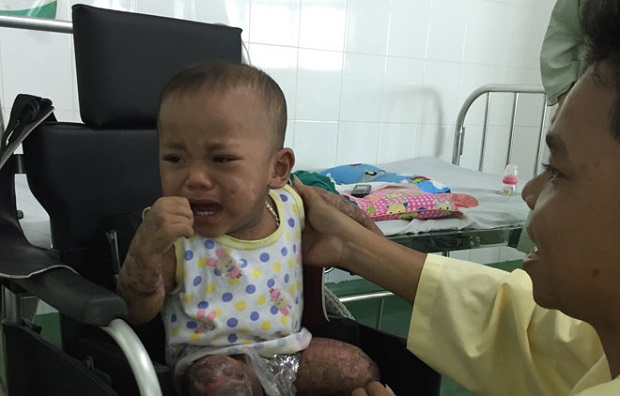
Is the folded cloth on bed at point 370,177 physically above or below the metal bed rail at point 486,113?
below

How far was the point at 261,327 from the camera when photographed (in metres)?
0.96

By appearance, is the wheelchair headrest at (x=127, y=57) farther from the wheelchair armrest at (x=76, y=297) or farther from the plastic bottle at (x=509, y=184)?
the plastic bottle at (x=509, y=184)

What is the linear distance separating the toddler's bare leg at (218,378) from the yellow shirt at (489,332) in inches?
12.4

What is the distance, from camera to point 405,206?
1.90m

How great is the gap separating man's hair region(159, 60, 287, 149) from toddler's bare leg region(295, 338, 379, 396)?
383 mm

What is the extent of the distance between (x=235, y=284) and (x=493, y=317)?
45 centimetres

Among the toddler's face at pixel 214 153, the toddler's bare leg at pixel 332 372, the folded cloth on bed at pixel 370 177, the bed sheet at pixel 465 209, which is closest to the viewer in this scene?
the toddler's face at pixel 214 153

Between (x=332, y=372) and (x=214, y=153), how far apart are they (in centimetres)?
44

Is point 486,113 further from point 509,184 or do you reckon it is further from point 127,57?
point 127,57

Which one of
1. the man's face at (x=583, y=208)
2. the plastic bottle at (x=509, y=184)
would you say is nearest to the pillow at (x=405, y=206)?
the plastic bottle at (x=509, y=184)

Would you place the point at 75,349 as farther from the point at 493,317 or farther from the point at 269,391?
the point at 493,317

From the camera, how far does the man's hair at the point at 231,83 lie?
0.89 m

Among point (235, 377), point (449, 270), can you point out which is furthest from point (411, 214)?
point (235, 377)

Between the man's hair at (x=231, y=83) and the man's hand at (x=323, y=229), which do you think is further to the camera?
the man's hand at (x=323, y=229)
